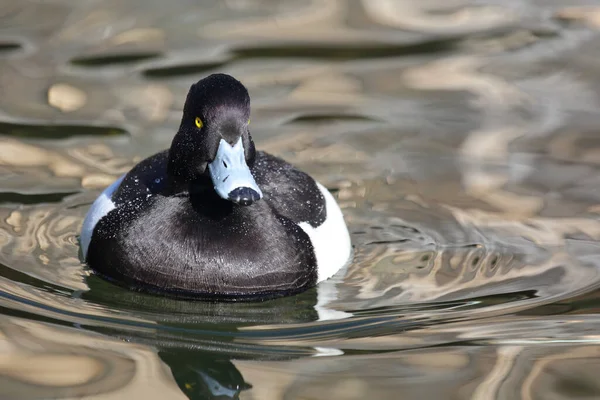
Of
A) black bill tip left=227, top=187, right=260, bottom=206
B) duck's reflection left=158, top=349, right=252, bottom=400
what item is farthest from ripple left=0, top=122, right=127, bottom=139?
duck's reflection left=158, top=349, right=252, bottom=400

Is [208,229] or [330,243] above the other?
[208,229]

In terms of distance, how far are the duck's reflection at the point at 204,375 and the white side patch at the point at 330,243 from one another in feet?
4.24

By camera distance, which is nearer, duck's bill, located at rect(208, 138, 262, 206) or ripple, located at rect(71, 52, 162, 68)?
duck's bill, located at rect(208, 138, 262, 206)

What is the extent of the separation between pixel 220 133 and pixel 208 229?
627 mm

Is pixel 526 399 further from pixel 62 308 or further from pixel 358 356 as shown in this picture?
pixel 62 308

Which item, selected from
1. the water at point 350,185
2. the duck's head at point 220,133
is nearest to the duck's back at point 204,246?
the water at point 350,185

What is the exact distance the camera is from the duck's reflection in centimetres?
538

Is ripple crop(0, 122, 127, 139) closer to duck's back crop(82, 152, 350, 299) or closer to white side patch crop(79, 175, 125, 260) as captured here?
white side patch crop(79, 175, 125, 260)

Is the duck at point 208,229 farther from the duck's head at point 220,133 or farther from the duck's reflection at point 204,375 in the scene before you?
the duck's reflection at point 204,375

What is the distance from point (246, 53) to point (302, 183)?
3762 mm

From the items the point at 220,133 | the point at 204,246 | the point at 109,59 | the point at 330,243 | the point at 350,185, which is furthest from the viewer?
the point at 109,59

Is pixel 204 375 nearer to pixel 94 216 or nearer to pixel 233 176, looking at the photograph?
pixel 233 176

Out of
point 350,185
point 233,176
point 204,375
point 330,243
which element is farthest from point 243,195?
point 350,185

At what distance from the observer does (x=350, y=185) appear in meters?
8.42
